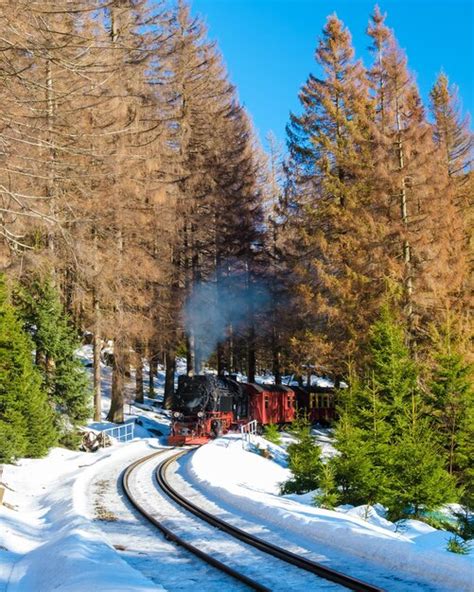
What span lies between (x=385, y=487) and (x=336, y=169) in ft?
65.0

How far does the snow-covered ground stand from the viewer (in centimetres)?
746

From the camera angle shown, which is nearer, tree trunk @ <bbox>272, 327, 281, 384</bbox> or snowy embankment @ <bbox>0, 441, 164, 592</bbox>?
snowy embankment @ <bbox>0, 441, 164, 592</bbox>

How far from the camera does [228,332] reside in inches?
1585

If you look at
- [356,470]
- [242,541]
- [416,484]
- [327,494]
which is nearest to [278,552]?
[242,541]

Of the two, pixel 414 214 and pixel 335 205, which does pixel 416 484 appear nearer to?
pixel 414 214

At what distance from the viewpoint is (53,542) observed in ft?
32.6

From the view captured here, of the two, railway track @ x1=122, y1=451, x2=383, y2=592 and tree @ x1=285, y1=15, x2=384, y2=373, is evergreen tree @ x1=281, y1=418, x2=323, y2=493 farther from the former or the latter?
tree @ x1=285, y1=15, x2=384, y2=373

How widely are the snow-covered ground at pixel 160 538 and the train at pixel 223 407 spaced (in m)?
8.40

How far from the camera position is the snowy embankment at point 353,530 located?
24.5 ft

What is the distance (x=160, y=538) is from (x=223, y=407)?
18.6m

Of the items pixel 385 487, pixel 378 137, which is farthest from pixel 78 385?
pixel 378 137

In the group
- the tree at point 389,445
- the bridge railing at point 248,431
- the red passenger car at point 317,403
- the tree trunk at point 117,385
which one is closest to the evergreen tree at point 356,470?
the tree at point 389,445

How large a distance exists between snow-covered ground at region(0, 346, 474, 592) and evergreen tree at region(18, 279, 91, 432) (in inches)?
182

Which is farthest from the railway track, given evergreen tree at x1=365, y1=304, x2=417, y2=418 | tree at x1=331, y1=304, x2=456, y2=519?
evergreen tree at x1=365, y1=304, x2=417, y2=418
